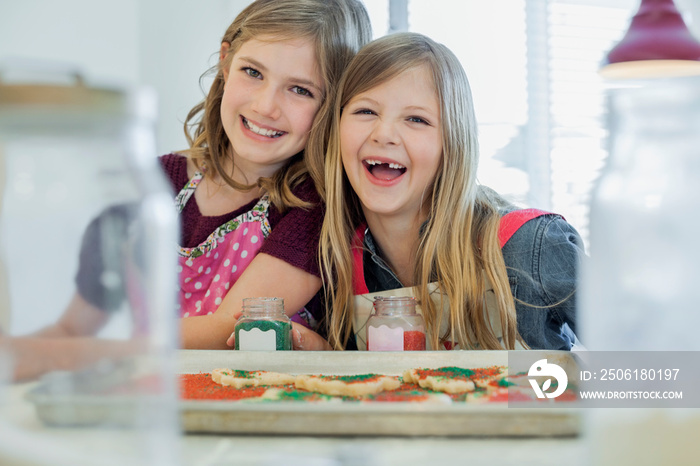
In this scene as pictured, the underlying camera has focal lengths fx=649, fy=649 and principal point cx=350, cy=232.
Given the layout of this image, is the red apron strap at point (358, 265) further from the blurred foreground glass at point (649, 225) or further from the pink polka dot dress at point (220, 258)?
the blurred foreground glass at point (649, 225)

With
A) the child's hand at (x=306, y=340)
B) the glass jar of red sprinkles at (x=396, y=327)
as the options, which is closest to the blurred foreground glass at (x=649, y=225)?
the glass jar of red sprinkles at (x=396, y=327)

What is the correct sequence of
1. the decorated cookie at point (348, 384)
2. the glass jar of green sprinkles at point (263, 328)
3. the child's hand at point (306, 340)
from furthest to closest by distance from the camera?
1. the child's hand at point (306, 340)
2. the glass jar of green sprinkles at point (263, 328)
3. the decorated cookie at point (348, 384)

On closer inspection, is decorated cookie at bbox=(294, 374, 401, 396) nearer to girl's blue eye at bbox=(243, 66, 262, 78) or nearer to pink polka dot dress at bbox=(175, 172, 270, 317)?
pink polka dot dress at bbox=(175, 172, 270, 317)

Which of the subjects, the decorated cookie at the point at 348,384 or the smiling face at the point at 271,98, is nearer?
the decorated cookie at the point at 348,384

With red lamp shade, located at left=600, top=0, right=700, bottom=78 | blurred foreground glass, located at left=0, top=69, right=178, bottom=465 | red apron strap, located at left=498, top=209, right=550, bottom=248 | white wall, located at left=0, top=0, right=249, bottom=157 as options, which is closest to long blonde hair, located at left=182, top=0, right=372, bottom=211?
red apron strap, located at left=498, top=209, right=550, bottom=248

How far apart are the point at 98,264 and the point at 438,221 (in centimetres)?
105

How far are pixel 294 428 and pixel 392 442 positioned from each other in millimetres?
77

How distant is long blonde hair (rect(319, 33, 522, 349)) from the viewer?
1.31 meters

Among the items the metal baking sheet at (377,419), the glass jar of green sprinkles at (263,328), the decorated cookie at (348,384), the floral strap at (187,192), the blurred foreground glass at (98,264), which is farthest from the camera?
the floral strap at (187,192)

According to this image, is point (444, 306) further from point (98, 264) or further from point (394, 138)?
point (98, 264)

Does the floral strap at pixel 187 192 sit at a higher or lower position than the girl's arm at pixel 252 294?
higher

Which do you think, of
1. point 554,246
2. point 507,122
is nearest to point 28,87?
point 554,246

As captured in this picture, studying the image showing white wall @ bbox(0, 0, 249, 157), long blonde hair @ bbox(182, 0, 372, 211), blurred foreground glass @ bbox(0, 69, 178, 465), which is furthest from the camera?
white wall @ bbox(0, 0, 249, 157)

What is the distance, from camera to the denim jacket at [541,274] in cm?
134
